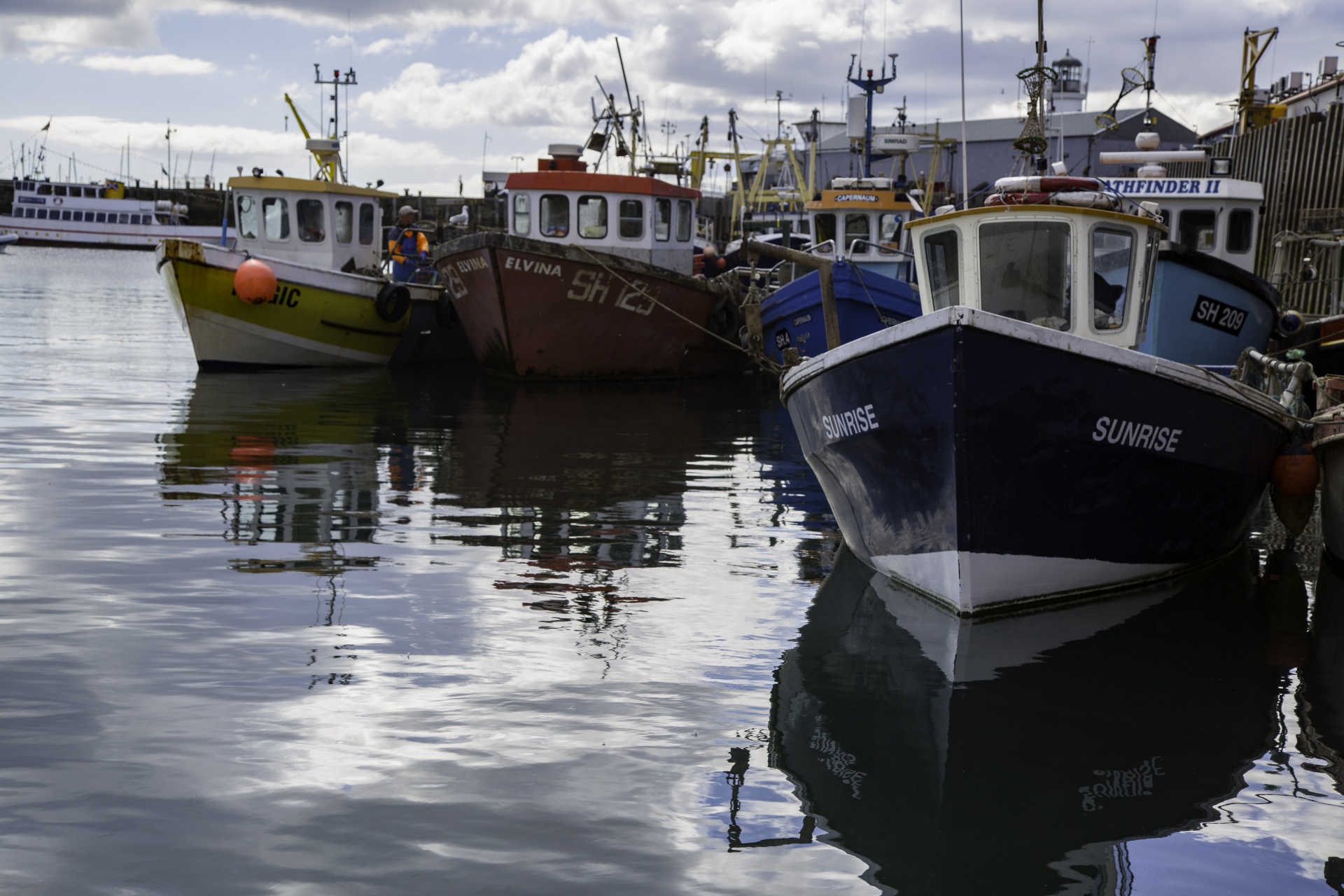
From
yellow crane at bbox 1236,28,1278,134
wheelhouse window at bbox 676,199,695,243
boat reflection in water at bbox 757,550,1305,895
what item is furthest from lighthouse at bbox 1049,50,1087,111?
boat reflection in water at bbox 757,550,1305,895

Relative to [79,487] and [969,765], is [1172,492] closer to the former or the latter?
[969,765]

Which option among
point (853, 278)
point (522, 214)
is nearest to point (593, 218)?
point (522, 214)

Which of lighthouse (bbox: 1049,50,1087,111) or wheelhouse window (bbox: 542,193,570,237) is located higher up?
lighthouse (bbox: 1049,50,1087,111)

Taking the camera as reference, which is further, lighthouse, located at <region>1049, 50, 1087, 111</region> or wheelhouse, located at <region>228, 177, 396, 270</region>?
lighthouse, located at <region>1049, 50, 1087, 111</region>

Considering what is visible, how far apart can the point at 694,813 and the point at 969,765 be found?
1.16 metres

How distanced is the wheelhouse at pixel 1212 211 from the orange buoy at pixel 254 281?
37.8ft

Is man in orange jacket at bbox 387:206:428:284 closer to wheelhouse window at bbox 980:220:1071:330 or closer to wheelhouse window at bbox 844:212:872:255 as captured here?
wheelhouse window at bbox 844:212:872:255

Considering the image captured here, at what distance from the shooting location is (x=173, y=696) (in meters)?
5.31

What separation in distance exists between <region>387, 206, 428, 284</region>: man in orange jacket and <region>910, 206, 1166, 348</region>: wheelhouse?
49.1 ft

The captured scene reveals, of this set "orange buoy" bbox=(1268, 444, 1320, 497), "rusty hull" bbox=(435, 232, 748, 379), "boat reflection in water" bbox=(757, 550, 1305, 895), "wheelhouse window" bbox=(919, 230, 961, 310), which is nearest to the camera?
"boat reflection in water" bbox=(757, 550, 1305, 895)

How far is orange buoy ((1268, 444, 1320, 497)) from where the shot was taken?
8227 mm

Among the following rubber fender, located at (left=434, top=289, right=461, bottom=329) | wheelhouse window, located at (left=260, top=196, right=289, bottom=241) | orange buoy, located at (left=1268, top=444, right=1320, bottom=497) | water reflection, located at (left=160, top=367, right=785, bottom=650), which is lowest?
water reflection, located at (left=160, top=367, right=785, bottom=650)

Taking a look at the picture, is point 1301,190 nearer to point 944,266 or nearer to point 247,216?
point 944,266

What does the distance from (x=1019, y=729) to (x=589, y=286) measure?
1321cm
